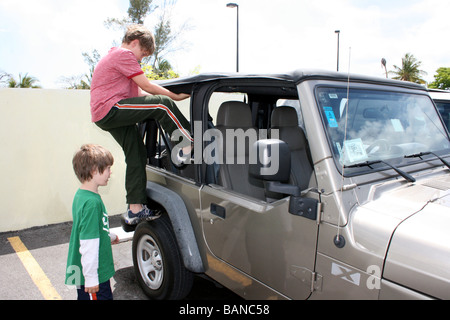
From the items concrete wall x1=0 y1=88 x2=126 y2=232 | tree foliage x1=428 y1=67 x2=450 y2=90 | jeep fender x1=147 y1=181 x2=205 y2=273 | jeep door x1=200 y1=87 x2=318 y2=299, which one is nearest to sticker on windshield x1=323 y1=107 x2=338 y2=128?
jeep door x1=200 y1=87 x2=318 y2=299

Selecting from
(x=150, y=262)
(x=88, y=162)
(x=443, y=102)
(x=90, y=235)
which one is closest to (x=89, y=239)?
(x=90, y=235)

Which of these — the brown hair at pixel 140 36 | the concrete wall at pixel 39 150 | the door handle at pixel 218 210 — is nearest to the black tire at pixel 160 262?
the door handle at pixel 218 210

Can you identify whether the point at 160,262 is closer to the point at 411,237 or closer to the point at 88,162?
the point at 88,162

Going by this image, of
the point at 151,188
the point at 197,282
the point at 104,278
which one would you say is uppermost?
the point at 151,188

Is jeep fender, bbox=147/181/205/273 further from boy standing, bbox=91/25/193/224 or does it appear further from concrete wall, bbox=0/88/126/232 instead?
concrete wall, bbox=0/88/126/232

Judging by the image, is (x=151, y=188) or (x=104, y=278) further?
(x=151, y=188)

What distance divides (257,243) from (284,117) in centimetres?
149

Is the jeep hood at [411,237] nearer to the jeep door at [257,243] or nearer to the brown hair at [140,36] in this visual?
the jeep door at [257,243]

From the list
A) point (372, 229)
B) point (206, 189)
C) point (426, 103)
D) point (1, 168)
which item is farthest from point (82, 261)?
point (1, 168)

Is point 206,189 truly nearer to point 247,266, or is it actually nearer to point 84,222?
point 247,266

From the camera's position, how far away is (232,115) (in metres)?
3.03

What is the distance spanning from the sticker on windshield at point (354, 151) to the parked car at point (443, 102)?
542 cm

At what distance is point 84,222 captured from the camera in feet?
6.70
